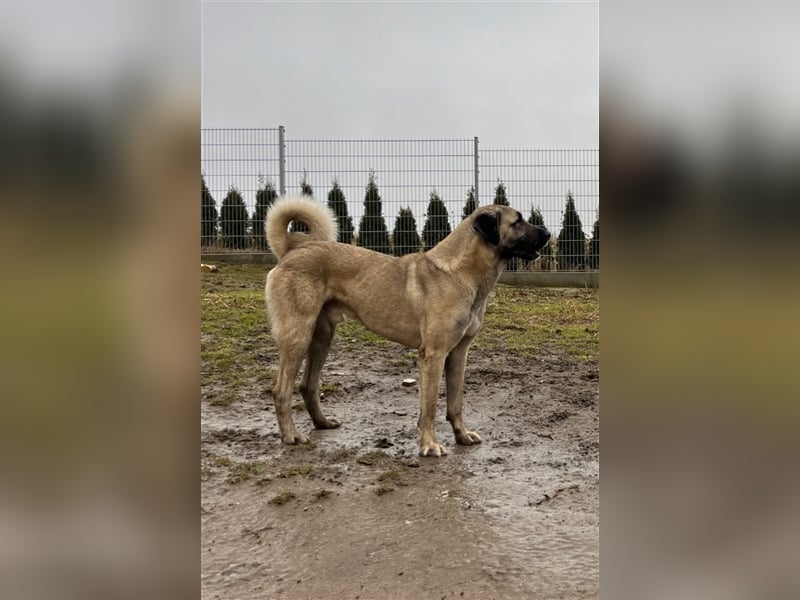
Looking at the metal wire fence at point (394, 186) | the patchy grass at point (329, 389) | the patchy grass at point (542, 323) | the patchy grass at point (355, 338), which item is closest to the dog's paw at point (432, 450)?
the patchy grass at point (329, 389)

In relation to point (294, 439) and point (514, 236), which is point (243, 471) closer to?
point (294, 439)

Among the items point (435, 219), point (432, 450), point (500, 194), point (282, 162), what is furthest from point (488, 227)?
point (282, 162)

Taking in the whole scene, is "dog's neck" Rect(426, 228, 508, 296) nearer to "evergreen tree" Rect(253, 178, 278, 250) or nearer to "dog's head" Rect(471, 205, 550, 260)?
"dog's head" Rect(471, 205, 550, 260)

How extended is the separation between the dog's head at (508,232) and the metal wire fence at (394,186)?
21.6 ft

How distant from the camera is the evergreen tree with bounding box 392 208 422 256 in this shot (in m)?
11.5

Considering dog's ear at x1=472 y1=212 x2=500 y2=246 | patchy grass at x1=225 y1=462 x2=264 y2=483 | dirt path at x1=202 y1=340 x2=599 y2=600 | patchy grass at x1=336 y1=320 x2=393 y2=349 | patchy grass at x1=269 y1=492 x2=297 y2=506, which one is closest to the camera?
dirt path at x1=202 y1=340 x2=599 y2=600

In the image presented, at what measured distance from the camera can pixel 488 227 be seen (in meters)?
4.46
